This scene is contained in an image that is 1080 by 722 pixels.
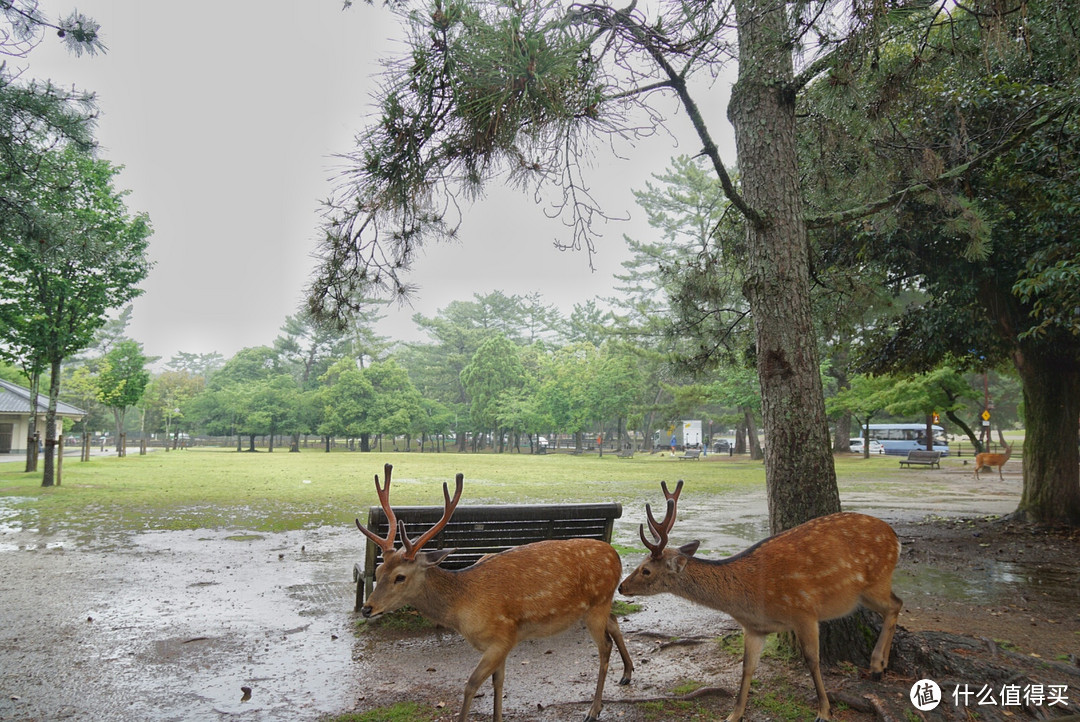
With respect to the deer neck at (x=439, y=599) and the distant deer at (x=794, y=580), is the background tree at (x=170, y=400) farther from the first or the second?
the distant deer at (x=794, y=580)

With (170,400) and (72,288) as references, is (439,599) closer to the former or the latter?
(72,288)

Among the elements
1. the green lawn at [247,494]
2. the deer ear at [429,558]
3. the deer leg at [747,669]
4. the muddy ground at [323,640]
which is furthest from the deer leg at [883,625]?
the green lawn at [247,494]

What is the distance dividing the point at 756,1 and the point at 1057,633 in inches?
195

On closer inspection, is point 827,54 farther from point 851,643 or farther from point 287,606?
point 287,606

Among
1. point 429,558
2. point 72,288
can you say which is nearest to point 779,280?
point 429,558

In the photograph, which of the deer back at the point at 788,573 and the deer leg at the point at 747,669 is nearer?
the deer leg at the point at 747,669

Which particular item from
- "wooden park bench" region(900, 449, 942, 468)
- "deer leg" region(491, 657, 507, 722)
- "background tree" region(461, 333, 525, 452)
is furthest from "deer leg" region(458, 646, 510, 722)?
"background tree" region(461, 333, 525, 452)

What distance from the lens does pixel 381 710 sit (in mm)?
3543

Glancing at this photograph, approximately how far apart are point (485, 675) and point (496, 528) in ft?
7.04

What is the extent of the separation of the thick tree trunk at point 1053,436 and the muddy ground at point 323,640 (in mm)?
1173

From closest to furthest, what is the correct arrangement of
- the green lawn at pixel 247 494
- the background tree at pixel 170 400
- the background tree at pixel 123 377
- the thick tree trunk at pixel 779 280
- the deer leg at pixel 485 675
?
the deer leg at pixel 485 675, the thick tree trunk at pixel 779 280, the green lawn at pixel 247 494, the background tree at pixel 123 377, the background tree at pixel 170 400

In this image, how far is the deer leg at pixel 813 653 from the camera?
3.27 meters

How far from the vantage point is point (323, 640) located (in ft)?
16.0

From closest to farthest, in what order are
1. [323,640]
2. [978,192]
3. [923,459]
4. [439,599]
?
[439,599]
[323,640]
[978,192]
[923,459]
